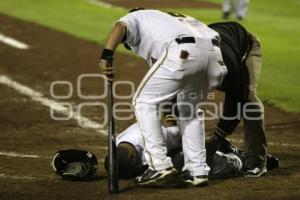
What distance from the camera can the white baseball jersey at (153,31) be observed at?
6.83m

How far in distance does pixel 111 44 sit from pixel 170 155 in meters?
1.36

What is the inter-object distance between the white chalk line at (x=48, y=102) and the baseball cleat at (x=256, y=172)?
275 cm

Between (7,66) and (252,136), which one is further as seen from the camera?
(7,66)

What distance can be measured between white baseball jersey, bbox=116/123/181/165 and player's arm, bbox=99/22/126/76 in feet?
2.88

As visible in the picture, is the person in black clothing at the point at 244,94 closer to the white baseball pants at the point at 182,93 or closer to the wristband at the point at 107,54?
the white baseball pants at the point at 182,93

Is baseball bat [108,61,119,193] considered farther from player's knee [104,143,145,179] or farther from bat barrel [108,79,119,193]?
player's knee [104,143,145,179]

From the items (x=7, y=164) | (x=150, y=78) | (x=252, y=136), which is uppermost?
(x=150, y=78)

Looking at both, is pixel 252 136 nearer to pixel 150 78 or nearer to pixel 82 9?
pixel 150 78

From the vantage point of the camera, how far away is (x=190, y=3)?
86.3 feet

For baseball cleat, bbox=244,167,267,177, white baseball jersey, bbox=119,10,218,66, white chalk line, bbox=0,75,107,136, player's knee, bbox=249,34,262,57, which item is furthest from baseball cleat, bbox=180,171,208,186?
white chalk line, bbox=0,75,107,136

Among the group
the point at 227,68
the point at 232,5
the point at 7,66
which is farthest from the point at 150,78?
the point at 232,5

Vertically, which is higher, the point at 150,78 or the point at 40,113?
the point at 150,78

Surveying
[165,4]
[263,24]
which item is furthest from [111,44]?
[165,4]

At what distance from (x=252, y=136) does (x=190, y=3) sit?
18.9 metres
